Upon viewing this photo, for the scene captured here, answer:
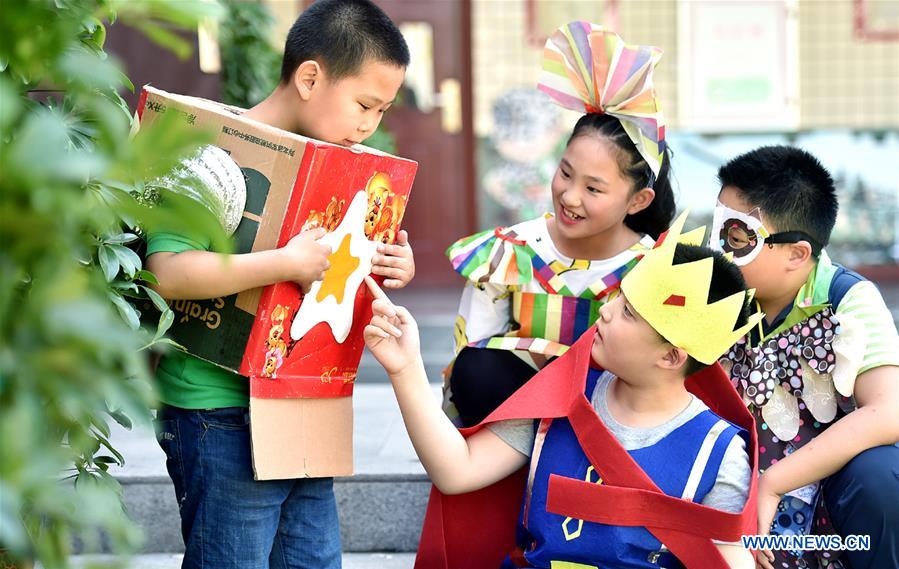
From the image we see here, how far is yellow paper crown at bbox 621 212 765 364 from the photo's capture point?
182cm

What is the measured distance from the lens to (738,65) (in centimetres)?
684

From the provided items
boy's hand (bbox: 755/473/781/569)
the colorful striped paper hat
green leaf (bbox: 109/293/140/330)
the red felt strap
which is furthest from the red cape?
green leaf (bbox: 109/293/140/330)

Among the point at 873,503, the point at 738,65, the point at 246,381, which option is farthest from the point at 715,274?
the point at 738,65

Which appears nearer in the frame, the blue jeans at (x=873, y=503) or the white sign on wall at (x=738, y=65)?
the blue jeans at (x=873, y=503)

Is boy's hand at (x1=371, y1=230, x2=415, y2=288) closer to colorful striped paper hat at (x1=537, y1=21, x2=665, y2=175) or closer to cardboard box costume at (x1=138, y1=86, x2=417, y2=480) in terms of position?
cardboard box costume at (x1=138, y1=86, x2=417, y2=480)

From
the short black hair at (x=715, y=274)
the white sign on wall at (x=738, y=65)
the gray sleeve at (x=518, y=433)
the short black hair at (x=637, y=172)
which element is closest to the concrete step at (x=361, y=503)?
the gray sleeve at (x=518, y=433)

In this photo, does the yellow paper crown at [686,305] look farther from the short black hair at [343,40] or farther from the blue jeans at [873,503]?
the short black hair at [343,40]

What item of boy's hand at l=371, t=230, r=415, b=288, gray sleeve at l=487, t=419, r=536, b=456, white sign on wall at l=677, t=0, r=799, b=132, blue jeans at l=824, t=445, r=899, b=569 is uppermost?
white sign on wall at l=677, t=0, r=799, b=132

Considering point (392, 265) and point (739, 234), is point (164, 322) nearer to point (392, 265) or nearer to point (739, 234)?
point (392, 265)

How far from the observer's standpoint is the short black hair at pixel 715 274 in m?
1.88

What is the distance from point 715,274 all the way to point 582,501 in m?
0.48

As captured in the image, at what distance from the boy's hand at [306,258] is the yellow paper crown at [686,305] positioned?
0.57 m

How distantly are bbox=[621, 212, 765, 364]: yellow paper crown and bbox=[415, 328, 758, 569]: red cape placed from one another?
0.16m

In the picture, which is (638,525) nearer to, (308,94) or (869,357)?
(869,357)
